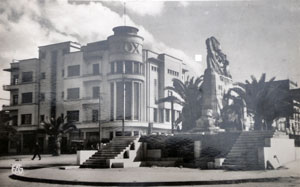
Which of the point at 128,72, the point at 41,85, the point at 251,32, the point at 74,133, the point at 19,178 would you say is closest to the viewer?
the point at 19,178

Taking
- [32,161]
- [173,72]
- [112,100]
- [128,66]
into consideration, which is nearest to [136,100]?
[112,100]

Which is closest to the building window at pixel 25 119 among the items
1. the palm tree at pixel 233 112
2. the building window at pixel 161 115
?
the building window at pixel 161 115

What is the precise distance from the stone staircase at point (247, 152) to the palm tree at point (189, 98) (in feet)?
19.8

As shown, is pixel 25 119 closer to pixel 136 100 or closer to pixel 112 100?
pixel 112 100

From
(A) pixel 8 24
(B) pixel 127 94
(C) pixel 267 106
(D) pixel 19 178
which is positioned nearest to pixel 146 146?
(B) pixel 127 94

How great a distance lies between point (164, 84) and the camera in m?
26.8

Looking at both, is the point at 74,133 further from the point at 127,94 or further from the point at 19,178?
the point at 19,178

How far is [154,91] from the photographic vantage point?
2769cm

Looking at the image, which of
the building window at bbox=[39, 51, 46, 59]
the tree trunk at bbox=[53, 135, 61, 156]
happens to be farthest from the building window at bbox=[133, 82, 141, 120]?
the building window at bbox=[39, 51, 46, 59]

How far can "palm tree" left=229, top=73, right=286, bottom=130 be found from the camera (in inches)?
788

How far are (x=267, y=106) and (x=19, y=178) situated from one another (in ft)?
40.4

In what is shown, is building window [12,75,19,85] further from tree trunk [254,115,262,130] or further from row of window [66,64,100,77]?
tree trunk [254,115,262,130]

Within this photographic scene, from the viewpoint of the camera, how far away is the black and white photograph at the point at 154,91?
15703 mm

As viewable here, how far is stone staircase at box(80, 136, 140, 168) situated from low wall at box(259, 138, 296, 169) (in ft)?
23.5
